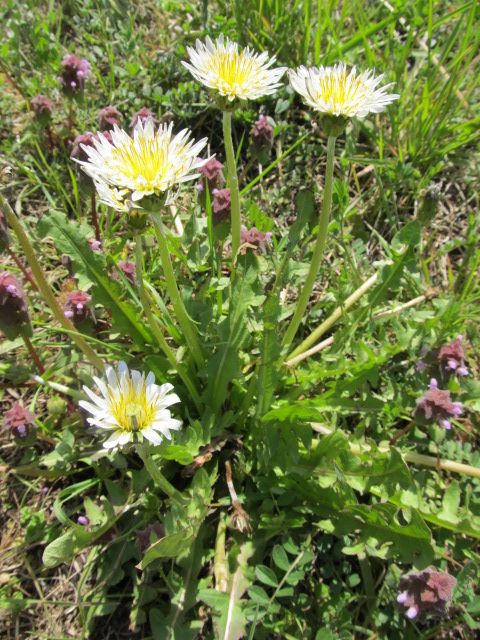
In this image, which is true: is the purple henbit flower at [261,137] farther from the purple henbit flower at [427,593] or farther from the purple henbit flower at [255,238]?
the purple henbit flower at [427,593]

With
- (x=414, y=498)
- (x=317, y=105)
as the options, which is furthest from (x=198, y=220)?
(x=414, y=498)

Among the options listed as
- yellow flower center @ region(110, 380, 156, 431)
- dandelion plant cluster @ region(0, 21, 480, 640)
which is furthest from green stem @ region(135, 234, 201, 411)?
yellow flower center @ region(110, 380, 156, 431)

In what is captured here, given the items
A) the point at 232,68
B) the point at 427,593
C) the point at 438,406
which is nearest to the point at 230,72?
the point at 232,68

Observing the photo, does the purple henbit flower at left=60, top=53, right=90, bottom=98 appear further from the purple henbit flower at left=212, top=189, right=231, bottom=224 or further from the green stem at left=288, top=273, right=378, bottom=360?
the green stem at left=288, top=273, right=378, bottom=360

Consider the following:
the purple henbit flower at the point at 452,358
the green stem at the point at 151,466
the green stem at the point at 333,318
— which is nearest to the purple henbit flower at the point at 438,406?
the purple henbit flower at the point at 452,358

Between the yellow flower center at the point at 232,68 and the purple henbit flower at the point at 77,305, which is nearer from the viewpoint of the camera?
the yellow flower center at the point at 232,68

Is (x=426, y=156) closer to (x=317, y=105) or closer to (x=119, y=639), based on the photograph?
(x=317, y=105)

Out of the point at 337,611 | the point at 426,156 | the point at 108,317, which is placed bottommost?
the point at 337,611
